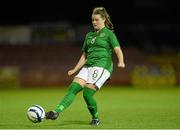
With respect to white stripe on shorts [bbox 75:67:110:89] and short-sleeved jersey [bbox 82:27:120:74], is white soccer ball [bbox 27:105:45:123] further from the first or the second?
short-sleeved jersey [bbox 82:27:120:74]

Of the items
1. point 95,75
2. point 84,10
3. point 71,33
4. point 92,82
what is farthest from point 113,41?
point 84,10

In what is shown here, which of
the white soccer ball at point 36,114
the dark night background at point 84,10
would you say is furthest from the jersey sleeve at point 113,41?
the dark night background at point 84,10

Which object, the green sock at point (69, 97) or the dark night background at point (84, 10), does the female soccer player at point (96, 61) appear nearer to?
the green sock at point (69, 97)

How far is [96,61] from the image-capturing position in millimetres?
10141

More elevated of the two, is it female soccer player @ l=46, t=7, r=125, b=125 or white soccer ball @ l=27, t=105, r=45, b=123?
female soccer player @ l=46, t=7, r=125, b=125

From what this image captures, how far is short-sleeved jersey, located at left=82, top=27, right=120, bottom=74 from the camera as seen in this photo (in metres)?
10.1

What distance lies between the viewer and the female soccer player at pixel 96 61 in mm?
10047

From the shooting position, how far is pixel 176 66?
2833 cm

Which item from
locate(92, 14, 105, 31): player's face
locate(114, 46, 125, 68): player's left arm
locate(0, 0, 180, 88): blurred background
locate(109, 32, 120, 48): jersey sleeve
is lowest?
locate(0, 0, 180, 88): blurred background

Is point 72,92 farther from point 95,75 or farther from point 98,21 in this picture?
point 98,21

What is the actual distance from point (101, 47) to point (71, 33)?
85.8 feet

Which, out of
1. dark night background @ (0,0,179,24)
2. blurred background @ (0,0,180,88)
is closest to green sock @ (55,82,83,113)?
blurred background @ (0,0,180,88)

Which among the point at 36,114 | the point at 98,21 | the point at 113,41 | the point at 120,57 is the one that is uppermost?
the point at 98,21

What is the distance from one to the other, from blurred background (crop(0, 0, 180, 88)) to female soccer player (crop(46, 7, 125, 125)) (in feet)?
60.9
